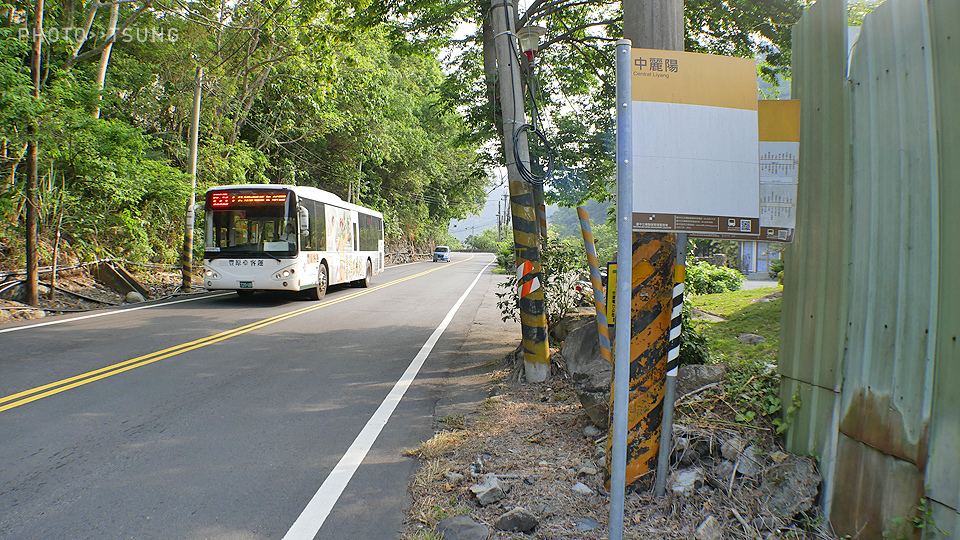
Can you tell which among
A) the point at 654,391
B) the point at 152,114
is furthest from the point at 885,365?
the point at 152,114

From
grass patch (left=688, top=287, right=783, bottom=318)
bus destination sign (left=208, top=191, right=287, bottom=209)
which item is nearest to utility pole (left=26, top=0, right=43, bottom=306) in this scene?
bus destination sign (left=208, top=191, right=287, bottom=209)

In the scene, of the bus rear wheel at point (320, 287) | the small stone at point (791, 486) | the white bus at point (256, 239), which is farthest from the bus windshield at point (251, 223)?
the small stone at point (791, 486)

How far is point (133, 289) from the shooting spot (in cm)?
1577

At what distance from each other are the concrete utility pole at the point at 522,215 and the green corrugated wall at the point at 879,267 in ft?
11.1

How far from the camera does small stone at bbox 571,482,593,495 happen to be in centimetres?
366

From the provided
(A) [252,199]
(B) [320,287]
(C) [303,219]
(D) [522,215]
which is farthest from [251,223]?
(D) [522,215]

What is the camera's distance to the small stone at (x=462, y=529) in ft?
10.7

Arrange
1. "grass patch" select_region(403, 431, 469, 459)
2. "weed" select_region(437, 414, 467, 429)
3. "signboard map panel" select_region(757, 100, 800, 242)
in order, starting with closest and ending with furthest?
"signboard map panel" select_region(757, 100, 800, 242) → "grass patch" select_region(403, 431, 469, 459) → "weed" select_region(437, 414, 467, 429)

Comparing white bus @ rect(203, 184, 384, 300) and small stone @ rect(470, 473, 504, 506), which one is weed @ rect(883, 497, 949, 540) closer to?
small stone @ rect(470, 473, 504, 506)

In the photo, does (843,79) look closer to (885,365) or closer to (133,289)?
(885,365)

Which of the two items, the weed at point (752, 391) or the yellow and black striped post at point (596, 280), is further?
the yellow and black striped post at point (596, 280)

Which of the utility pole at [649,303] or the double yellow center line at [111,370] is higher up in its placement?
the utility pole at [649,303]

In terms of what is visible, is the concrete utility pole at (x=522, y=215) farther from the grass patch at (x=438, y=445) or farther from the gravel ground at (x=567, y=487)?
the grass patch at (x=438, y=445)

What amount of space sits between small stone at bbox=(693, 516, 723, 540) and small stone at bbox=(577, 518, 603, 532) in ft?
1.74
